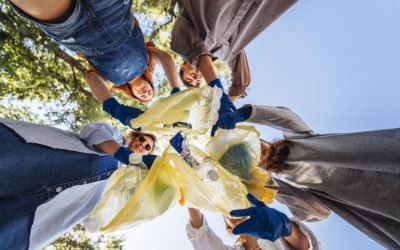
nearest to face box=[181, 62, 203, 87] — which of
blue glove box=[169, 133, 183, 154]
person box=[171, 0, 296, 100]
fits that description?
person box=[171, 0, 296, 100]

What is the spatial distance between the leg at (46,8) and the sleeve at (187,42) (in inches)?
37.7

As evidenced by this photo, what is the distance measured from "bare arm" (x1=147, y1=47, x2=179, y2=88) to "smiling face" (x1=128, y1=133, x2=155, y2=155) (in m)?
0.57

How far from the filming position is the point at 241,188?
1528 millimetres

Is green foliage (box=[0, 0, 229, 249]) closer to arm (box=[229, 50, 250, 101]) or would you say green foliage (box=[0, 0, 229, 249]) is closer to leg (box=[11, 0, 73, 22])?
arm (box=[229, 50, 250, 101])

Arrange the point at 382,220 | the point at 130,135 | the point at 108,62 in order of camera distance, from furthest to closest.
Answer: the point at 130,135 → the point at 108,62 → the point at 382,220

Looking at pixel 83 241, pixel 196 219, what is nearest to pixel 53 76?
pixel 83 241

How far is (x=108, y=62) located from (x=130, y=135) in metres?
0.84

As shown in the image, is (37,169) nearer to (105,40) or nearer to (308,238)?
(105,40)

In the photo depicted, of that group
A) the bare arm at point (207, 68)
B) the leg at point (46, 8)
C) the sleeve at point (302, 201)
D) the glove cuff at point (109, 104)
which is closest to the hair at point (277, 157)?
the sleeve at point (302, 201)

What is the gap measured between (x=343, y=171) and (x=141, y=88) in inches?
63.5

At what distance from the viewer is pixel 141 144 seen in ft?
8.77

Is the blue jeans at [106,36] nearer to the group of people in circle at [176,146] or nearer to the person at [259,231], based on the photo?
the group of people in circle at [176,146]

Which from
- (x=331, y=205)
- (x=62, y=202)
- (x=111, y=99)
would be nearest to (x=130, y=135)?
(x=111, y=99)

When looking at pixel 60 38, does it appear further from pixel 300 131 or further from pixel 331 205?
pixel 331 205
